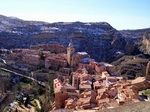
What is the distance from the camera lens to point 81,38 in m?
79.1

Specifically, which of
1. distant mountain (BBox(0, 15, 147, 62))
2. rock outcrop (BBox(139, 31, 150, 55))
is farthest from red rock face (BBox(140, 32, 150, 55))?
distant mountain (BBox(0, 15, 147, 62))

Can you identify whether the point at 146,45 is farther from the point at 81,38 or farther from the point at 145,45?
the point at 81,38

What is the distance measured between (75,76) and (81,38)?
127ft

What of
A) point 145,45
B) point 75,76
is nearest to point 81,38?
point 145,45

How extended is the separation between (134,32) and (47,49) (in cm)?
6520

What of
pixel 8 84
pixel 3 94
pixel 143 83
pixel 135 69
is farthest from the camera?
pixel 135 69

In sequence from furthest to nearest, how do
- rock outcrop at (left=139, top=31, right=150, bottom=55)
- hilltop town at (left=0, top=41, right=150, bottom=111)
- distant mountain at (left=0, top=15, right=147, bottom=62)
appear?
rock outcrop at (left=139, top=31, right=150, bottom=55) → distant mountain at (left=0, top=15, right=147, bottom=62) → hilltop town at (left=0, top=41, right=150, bottom=111)

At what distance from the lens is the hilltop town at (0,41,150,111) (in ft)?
94.5

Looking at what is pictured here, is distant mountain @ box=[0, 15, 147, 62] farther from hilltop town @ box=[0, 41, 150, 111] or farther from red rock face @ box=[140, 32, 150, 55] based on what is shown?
hilltop town @ box=[0, 41, 150, 111]

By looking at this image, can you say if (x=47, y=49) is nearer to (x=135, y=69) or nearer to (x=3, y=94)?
(x=135, y=69)

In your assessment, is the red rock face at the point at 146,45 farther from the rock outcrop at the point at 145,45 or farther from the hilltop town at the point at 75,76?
the hilltop town at the point at 75,76

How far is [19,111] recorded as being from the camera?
34.3 metres

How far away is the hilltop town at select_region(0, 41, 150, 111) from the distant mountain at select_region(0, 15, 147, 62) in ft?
31.9

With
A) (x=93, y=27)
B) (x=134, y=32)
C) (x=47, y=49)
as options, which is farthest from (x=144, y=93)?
(x=134, y=32)
